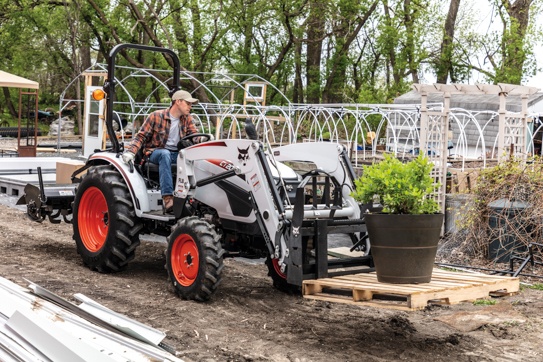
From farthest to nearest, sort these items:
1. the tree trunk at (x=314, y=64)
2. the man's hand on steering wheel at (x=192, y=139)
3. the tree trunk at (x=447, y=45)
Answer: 1. the tree trunk at (x=447, y=45)
2. the tree trunk at (x=314, y=64)
3. the man's hand on steering wheel at (x=192, y=139)

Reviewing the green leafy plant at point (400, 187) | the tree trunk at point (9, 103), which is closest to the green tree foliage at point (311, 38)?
the tree trunk at point (9, 103)

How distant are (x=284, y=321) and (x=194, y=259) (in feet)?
3.14

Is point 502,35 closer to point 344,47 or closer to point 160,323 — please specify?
point 344,47

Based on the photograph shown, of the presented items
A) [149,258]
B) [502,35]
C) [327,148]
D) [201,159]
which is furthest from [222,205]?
[502,35]

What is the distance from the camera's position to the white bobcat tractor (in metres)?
6.33

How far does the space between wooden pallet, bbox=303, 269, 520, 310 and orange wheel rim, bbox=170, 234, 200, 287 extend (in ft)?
4.10

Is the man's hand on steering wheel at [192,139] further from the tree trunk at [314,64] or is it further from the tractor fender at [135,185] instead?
the tree trunk at [314,64]

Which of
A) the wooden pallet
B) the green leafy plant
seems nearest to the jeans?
the wooden pallet

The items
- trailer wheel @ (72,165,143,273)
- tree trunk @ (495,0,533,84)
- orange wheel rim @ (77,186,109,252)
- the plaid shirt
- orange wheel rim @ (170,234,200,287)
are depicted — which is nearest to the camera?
orange wheel rim @ (170,234,200,287)

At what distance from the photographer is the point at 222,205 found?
727 cm

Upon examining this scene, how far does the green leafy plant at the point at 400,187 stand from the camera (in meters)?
5.48

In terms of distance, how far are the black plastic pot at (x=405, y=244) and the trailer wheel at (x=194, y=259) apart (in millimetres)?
1595

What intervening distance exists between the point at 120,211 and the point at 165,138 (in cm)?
85

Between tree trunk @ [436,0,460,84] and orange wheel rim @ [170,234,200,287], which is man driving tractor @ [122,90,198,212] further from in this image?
tree trunk @ [436,0,460,84]
